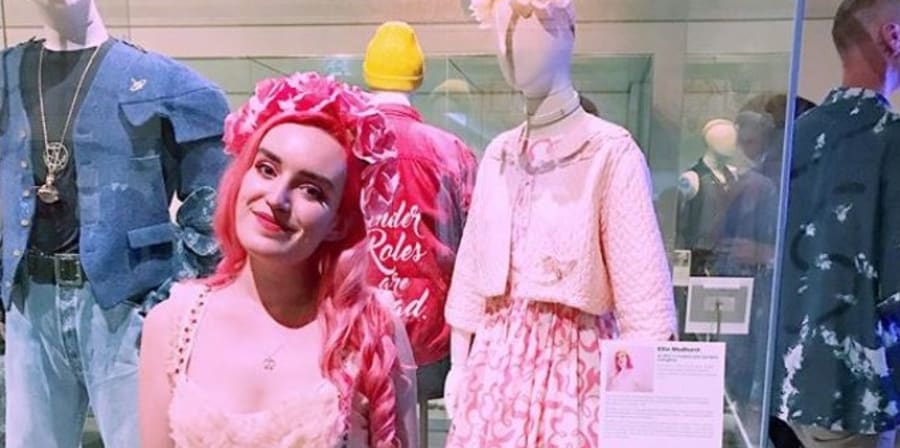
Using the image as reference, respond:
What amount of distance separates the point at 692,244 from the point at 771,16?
1.38 ft

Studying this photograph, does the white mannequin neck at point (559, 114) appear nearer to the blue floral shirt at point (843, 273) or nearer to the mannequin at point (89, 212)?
the mannequin at point (89, 212)

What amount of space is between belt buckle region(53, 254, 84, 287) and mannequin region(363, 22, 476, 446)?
41cm

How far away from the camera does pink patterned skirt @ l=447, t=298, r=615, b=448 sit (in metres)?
1.16

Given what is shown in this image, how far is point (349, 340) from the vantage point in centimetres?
96

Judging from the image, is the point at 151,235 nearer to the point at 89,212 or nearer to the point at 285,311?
the point at 89,212

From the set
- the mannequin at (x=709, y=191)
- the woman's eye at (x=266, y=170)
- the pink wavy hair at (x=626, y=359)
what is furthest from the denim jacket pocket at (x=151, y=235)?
→ the mannequin at (x=709, y=191)

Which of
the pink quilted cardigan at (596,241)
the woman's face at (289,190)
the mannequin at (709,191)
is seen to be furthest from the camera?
the mannequin at (709,191)

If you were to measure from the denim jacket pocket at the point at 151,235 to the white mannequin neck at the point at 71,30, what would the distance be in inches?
10.6

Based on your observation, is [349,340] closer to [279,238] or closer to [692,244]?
[279,238]

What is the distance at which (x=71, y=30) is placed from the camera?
1.21 meters

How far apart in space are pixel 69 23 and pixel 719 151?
1.09m

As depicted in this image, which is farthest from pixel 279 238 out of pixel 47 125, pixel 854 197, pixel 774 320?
pixel 854 197

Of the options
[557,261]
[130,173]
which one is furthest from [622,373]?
[130,173]

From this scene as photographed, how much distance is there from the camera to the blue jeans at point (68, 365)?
1204 mm
